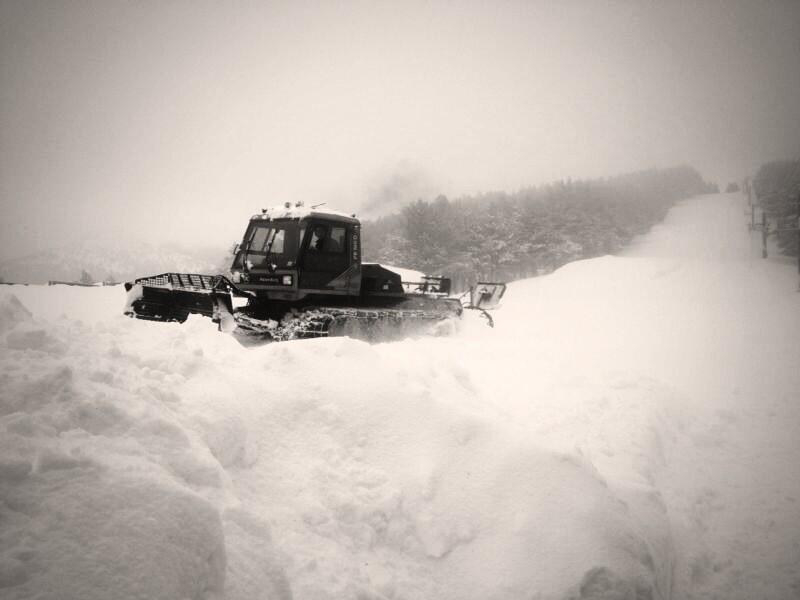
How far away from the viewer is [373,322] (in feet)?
32.1

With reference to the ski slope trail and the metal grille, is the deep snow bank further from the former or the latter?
the metal grille

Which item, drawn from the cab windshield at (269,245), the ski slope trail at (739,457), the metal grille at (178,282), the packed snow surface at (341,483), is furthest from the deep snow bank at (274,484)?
the cab windshield at (269,245)

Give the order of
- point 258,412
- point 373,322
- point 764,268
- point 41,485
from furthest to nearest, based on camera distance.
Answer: point 764,268
point 373,322
point 258,412
point 41,485

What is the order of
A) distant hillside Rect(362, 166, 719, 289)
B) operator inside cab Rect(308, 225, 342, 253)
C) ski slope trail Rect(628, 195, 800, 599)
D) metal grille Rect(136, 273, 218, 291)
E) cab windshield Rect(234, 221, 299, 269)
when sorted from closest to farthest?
ski slope trail Rect(628, 195, 800, 599), metal grille Rect(136, 273, 218, 291), cab windshield Rect(234, 221, 299, 269), operator inside cab Rect(308, 225, 342, 253), distant hillside Rect(362, 166, 719, 289)

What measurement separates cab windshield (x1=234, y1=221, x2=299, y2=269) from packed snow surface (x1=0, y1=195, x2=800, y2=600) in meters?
4.37

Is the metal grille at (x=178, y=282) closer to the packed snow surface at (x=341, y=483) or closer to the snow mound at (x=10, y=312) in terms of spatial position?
the packed snow surface at (x=341, y=483)

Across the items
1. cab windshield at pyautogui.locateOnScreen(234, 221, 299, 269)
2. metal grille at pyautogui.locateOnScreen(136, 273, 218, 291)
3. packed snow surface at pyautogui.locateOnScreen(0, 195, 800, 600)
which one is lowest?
packed snow surface at pyautogui.locateOnScreen(0, 195, 800, 600)

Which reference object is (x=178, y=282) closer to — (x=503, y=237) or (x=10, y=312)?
(x=10, y=312)

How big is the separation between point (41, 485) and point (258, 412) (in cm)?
141

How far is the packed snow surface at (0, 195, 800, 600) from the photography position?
5.51 feet

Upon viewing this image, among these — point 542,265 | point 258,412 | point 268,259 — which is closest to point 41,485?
point 258,412

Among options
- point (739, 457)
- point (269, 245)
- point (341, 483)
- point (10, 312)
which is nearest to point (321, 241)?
point (269, 245)

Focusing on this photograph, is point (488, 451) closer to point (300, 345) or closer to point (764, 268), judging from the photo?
point (300, 345)

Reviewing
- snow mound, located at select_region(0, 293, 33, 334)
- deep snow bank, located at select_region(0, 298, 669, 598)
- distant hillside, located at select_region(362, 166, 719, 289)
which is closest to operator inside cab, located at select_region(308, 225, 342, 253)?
deep snow bank, located at select_region(0, 298, 669, 598)
